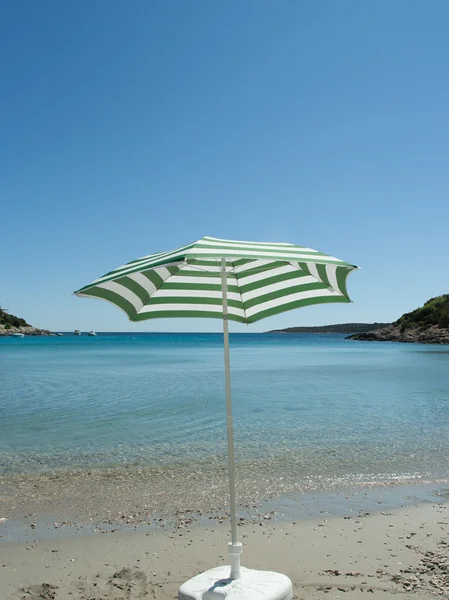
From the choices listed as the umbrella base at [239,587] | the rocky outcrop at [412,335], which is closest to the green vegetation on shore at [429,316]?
the rocky outcrop at [412,335]

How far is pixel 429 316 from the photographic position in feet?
265

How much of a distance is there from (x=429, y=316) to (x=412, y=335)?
400 cm

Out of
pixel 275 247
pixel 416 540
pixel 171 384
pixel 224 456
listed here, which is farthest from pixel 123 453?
pixel 171 384

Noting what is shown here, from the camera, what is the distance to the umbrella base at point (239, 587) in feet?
11.5

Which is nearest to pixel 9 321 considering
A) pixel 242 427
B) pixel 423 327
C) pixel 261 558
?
pixel 423 327

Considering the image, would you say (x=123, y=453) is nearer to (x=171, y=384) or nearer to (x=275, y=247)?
(x=275, y=247)

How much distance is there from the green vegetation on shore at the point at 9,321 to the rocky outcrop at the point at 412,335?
3791 inches

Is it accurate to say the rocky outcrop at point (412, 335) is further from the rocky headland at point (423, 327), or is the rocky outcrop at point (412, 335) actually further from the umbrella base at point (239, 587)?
the umbrella base at point (239, 587)

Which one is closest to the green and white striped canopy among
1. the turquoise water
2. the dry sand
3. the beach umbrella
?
the beach umbrella

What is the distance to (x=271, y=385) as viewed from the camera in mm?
22422

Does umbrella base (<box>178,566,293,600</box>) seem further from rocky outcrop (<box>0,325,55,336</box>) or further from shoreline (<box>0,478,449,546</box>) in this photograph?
rocky outcrop (<box>0,325,55,336</box>)

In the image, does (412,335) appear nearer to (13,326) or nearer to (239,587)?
(239,587)

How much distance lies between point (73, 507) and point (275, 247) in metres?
4.75

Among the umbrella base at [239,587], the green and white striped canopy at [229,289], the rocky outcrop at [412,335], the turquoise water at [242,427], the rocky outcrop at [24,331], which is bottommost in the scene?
the turquoise water at [242,427]
